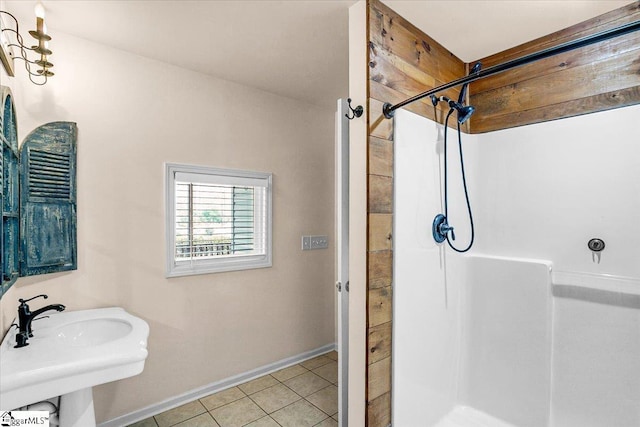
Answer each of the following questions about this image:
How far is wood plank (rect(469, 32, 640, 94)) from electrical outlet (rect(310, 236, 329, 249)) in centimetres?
177

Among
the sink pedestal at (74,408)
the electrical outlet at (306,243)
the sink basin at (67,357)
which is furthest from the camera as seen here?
the electrical outlet at (306,243)

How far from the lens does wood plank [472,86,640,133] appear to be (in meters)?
1.70

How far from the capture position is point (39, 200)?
1.80 metres

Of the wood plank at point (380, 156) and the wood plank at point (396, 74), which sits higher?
the wood plank at point (396, 74)

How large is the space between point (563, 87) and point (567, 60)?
15cm

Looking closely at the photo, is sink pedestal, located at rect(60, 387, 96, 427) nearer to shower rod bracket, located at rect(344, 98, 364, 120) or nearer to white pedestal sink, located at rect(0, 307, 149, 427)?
white pedestal sink, located at rect(0, 307, 149, 427)

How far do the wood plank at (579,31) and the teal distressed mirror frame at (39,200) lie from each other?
2.70 m

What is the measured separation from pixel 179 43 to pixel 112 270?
1.48 meters

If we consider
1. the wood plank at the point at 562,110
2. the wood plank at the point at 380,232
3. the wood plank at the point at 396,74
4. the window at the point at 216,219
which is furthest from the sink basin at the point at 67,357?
the wood plank at the point at 562,110

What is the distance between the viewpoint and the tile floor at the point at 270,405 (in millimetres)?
2145

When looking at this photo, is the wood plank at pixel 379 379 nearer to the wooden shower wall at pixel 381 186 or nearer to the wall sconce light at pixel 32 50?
the wooden shower wall at pixel 381 186

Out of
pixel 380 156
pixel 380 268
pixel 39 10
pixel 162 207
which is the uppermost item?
pixel 39 10

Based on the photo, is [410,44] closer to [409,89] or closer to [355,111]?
[409,89]

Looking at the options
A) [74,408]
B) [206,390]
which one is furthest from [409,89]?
[206,390]
